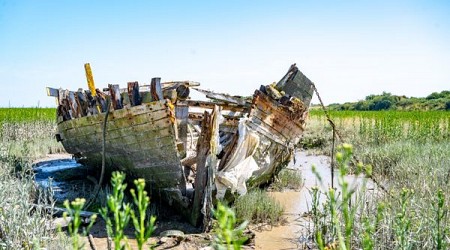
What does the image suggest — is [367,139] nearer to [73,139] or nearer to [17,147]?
[73,139]

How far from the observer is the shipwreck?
→ 5988mm

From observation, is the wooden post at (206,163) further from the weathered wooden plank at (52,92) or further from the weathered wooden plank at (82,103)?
the weathered wooden plank at (52,92)

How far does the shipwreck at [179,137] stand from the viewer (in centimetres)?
599

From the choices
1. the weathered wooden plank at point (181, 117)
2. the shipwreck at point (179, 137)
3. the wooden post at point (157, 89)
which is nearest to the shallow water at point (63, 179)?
the shipwreck at point (179, 137)

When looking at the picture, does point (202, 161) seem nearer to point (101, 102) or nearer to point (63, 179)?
point (101, 102)

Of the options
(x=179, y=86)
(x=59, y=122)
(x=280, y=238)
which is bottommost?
(x=280, y=238)

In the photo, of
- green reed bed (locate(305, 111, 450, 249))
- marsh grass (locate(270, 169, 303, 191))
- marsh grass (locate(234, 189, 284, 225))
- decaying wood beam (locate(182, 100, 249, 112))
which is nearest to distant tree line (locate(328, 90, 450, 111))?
green reed bed (locate(305, 111, 450, 249))

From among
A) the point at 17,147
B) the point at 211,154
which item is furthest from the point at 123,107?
the point at 17,147

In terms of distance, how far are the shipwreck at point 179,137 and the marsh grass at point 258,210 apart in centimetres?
51

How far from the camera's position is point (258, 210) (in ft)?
22.9

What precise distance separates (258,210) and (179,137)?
5.99 feet

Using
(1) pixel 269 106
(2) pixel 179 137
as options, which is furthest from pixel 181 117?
(1) pixel 269 106

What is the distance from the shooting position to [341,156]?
130 centimetres

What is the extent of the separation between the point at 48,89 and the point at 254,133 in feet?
17.3
